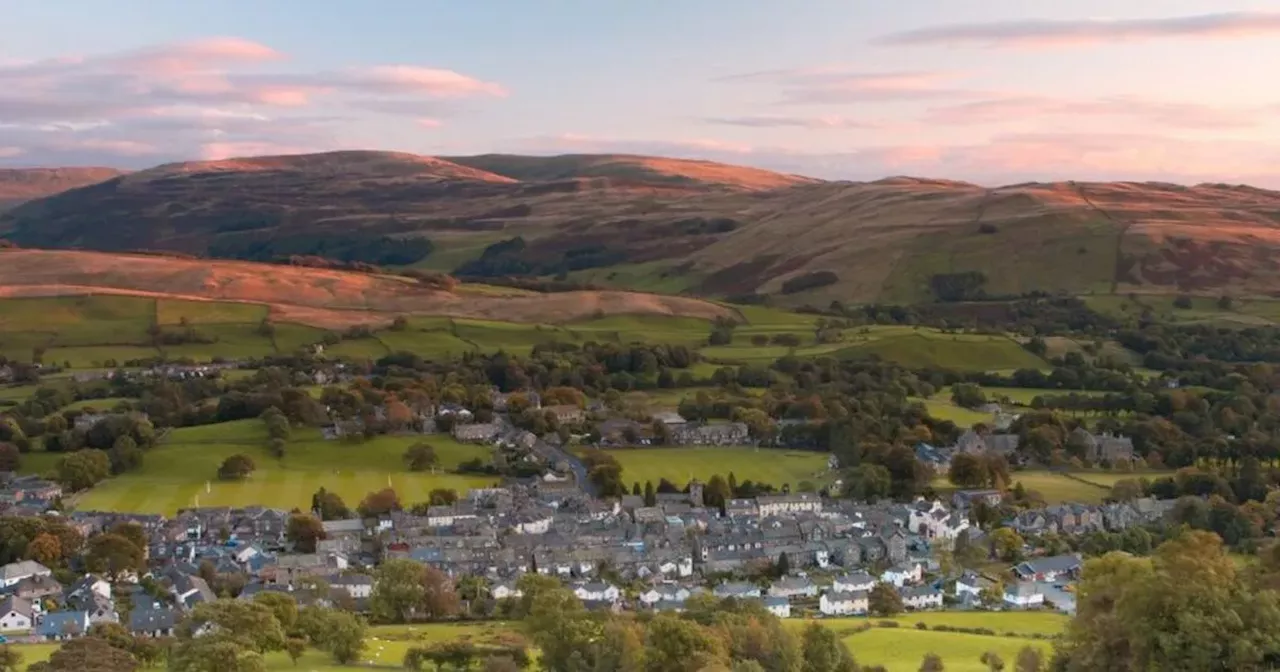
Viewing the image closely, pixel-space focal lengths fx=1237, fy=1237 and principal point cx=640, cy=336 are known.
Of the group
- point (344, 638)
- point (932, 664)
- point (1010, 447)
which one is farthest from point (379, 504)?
point (1010, 447)

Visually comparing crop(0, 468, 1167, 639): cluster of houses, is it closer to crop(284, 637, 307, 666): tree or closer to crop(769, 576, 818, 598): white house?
crop(769, 576, 818, 598): white house

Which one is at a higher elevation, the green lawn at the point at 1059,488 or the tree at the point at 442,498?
the green lawn at the point at 1059,488

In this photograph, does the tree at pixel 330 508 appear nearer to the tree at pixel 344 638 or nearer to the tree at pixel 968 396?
the tree at pixel 344 638

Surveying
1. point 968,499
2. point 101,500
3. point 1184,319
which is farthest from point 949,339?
point 101,500

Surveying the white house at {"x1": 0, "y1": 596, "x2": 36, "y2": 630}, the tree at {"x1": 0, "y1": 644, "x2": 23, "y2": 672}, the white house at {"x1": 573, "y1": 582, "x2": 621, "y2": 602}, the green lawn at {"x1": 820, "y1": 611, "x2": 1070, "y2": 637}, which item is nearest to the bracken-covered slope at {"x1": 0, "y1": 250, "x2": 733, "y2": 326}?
the white house at {"x1": 0, "y1": 596, "x2": 36, "y2": 630}

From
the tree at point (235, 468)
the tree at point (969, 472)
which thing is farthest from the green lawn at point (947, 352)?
the tree at point (235, 468)

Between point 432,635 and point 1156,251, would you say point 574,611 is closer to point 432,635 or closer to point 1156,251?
point 432,635
